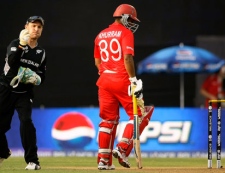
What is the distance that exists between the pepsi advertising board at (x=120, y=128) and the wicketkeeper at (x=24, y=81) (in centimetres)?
641

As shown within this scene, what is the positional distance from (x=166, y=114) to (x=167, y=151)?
67 cm

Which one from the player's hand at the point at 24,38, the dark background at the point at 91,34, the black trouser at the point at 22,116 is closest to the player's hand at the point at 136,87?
the black trouser at the point at 22,116

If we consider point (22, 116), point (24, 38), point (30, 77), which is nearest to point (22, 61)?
point (30, 77)

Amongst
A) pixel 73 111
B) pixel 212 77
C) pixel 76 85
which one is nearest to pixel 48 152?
pixel 73 111

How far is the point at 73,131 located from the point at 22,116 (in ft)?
22.2

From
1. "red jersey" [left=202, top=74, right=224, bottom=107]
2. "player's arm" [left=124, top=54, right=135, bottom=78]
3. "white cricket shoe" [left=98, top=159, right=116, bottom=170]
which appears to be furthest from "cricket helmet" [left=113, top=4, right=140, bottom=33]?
"red jersey" [left=202, top=74, right=224, bottom=107]

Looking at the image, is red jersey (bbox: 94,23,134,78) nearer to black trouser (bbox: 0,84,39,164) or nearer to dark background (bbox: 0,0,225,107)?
black trouser (bbox: 0,84,39,164)

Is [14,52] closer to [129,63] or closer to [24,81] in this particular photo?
[24,81]

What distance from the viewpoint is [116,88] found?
10906 millimetres

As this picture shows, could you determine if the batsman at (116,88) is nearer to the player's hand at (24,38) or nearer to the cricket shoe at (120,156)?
the cricket shoe at (120,156)

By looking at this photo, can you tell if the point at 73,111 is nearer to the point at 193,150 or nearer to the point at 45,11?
the point at 193,150

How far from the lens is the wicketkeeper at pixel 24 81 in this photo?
10438 millimetres

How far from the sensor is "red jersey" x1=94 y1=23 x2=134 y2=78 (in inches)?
426

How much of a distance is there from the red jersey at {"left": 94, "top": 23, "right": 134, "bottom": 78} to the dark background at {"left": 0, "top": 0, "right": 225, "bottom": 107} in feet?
32.8
